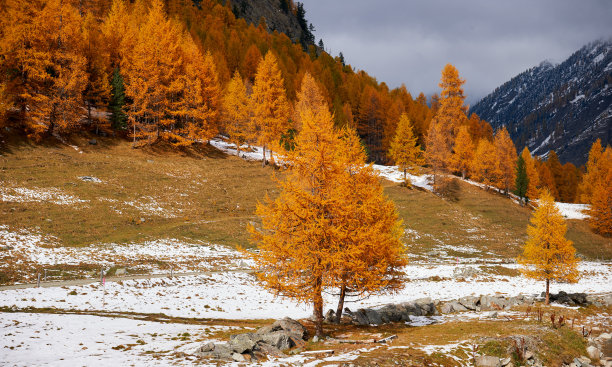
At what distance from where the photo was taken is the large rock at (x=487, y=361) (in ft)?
40.4

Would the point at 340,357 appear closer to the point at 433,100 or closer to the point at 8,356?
the point at 8,356

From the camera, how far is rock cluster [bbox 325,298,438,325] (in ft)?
60.3

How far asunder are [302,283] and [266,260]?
1800 millimetres

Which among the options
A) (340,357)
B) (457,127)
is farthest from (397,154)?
(340,357)

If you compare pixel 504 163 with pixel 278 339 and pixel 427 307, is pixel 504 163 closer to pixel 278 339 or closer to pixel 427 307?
pixel 427 307

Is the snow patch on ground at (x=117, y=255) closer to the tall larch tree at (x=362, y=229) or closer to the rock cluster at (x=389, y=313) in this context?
the rock cluster at (x=389, y=313)

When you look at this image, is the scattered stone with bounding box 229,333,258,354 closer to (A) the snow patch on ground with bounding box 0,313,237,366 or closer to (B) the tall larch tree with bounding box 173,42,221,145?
(A) the snow patch on ground with bounding box 0,313,237,366

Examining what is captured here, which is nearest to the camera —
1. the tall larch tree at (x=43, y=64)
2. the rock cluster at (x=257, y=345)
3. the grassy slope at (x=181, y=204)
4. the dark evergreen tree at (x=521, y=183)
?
the rock cluster at (x=257, y=345)

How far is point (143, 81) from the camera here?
47.2 meters

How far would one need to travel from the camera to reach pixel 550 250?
24.2m

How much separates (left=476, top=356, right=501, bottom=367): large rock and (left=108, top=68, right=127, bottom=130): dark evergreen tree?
161 feet

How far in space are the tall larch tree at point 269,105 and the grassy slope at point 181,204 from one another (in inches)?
218

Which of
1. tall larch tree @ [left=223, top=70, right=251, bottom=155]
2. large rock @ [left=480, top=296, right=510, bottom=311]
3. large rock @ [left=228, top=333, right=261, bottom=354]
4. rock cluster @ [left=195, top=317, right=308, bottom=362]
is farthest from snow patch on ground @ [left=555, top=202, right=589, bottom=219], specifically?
large rock @ [left=228, top=333, right=261, bottom=354]

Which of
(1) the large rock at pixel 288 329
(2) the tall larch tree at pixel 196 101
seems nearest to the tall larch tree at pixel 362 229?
(1) the large rock at pixel 288 329
